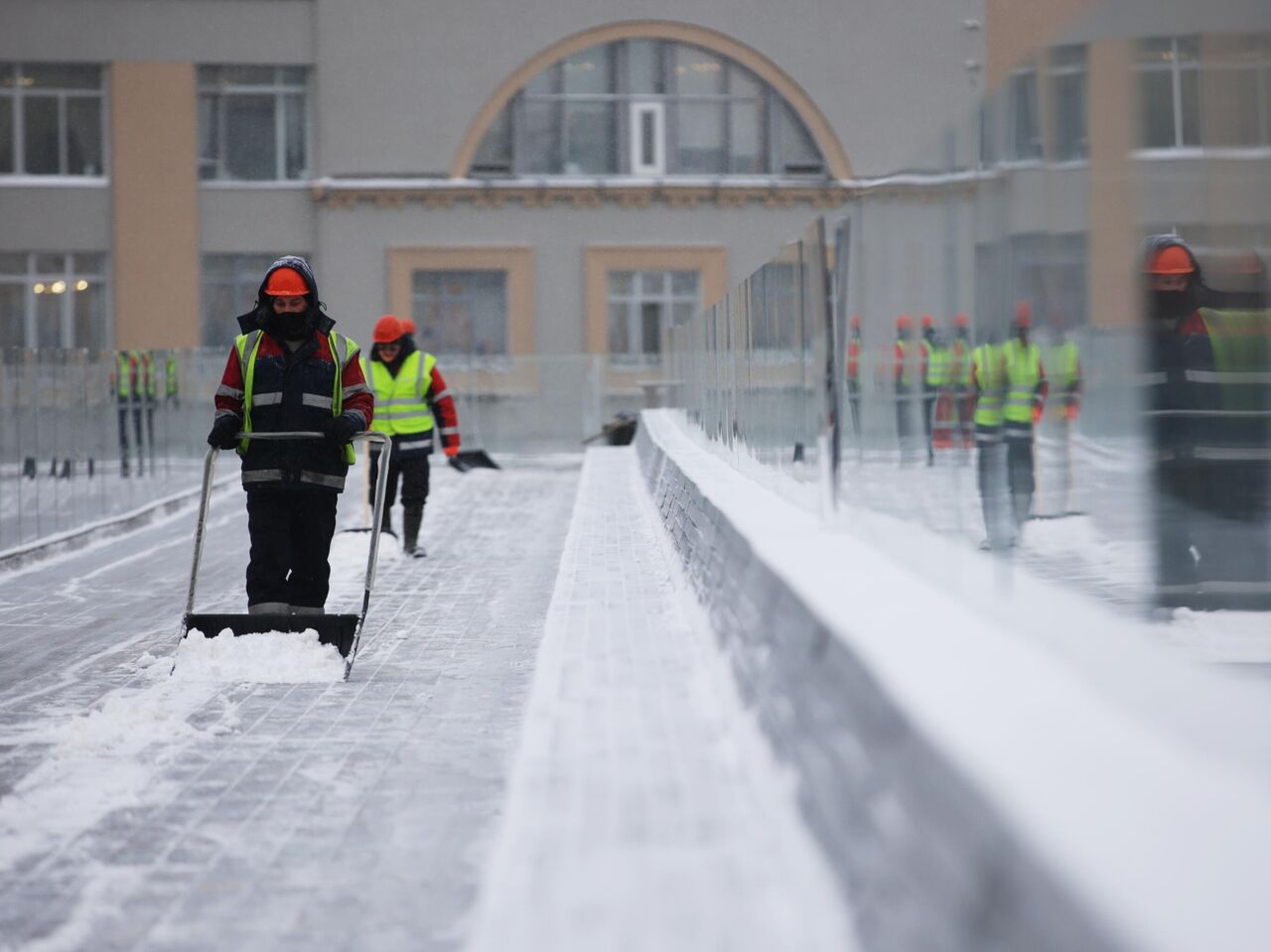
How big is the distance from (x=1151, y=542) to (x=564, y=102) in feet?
110

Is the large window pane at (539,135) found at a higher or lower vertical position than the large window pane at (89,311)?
higher

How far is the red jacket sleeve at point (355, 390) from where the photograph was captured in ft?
30.1

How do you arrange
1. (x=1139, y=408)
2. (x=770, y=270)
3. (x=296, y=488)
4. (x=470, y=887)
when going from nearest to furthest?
(x=1139, y=408)
(x=470, y=887)
(x=296, y=488)
(x=770, y=270)

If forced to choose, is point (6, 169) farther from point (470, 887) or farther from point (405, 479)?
point (470, 887)

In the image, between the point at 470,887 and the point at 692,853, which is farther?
the point at 470,887

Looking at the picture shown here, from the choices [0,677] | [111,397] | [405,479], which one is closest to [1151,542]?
[0,677]

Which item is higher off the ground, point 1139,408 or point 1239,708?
point 1139,408

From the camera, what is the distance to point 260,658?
872 centimetres

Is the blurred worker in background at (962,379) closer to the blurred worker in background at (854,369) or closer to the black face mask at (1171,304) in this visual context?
the black face mask at (1171,304)

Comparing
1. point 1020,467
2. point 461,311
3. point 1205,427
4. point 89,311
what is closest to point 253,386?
point 1020,467

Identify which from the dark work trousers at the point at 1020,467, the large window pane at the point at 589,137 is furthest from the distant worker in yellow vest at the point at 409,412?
the large window pane at the point at 589,137

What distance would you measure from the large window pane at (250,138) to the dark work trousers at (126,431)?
713 inches

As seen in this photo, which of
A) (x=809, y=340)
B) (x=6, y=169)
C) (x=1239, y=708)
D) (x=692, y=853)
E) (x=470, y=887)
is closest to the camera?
(x=1239, y=708)

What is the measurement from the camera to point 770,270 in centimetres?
1012
